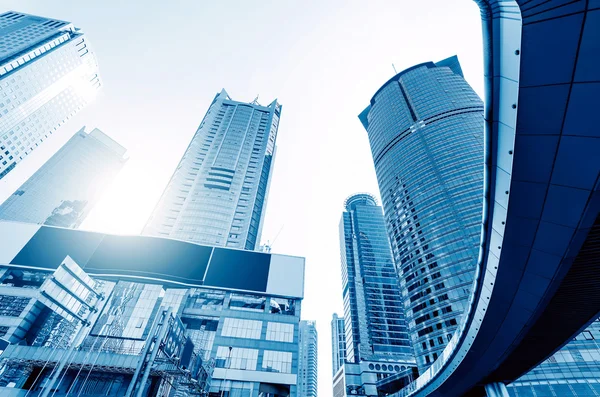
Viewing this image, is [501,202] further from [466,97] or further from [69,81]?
[69,81]

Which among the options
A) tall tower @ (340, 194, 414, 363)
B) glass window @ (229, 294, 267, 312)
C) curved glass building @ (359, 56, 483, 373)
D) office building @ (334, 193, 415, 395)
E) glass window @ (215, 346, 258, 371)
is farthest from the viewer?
tall tower @ (340, 194, 414, 363)

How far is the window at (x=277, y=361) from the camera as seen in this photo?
45.7 metres

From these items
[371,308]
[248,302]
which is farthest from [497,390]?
[371,308]

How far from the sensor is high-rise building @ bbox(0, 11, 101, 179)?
5113 inches

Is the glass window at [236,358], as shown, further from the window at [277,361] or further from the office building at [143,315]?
the window at [277,361]

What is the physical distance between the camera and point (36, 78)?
14200 cm

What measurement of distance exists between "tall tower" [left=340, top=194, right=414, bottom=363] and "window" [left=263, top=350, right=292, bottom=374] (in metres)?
78.0

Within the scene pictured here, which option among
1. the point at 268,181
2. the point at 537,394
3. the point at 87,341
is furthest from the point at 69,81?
the point at 537,394

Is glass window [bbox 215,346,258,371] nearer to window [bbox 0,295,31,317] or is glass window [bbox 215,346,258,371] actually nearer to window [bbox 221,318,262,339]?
window [bbox 221,318,262,339]

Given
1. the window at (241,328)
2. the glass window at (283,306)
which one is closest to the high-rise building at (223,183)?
the glass window at (283,306)

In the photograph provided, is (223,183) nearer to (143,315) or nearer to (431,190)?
(143,315)

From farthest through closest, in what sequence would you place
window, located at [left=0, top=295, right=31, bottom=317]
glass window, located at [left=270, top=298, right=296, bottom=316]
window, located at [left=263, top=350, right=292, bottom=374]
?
glass window, located at [left=270, top=298, right=296, bottom=316] < window, located at [left=0, top=295, right=31, bottom=317] < window, located at [left=263, top=350, right=292, bottom=374]

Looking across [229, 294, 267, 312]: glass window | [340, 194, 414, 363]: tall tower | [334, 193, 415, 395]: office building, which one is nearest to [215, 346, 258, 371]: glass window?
[229, 294, 267, 312]: glass window

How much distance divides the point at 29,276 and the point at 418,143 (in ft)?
389
